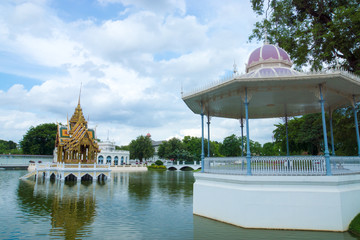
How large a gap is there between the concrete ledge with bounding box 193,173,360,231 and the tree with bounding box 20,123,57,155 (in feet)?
216

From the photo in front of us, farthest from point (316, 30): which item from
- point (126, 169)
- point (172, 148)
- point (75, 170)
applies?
point (172, 148)

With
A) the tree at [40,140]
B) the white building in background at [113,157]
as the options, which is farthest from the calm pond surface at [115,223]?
the tree at [40,140]

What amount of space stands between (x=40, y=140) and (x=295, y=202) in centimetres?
6963

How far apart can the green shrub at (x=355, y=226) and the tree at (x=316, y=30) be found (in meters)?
8.99

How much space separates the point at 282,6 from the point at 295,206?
14.5m

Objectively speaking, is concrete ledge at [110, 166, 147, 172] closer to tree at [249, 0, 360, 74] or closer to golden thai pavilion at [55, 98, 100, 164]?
golden thai pavilion at [55, 98, 100, 164]

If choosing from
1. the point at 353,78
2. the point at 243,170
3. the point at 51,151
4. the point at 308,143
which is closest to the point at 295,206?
the point at 243,170

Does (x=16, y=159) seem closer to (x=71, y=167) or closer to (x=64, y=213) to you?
(x=71, y=167)

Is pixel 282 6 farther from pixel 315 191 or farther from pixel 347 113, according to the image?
pixel 315 191

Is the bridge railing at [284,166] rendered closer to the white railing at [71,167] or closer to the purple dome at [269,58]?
the purple dome at [269,58]

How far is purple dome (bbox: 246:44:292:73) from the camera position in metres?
11.0

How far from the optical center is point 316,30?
14.8 meters

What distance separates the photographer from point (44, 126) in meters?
64.9

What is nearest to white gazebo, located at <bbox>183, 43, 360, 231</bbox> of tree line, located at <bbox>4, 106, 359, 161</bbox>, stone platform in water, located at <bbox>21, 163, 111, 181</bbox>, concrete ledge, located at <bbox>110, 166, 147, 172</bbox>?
tree line, located at <bbox>4, 106, 359, 161</bbox>
